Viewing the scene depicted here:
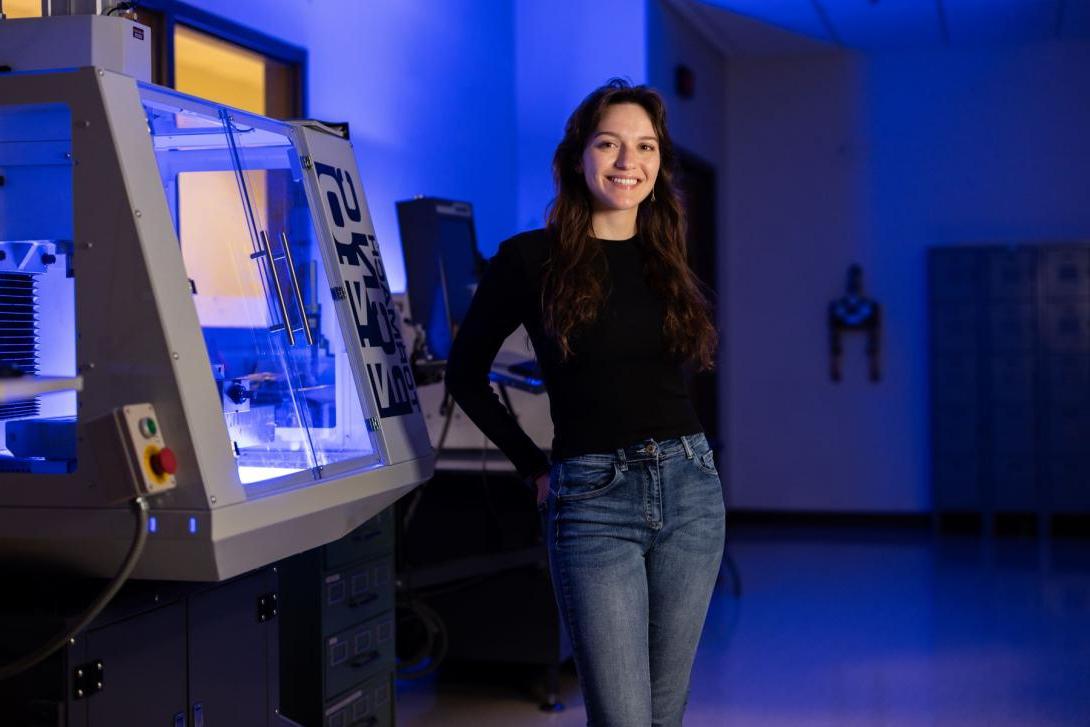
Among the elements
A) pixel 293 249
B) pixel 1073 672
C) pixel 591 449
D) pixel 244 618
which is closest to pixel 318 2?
pixel 293 249

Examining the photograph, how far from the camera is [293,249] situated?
237 centimetres

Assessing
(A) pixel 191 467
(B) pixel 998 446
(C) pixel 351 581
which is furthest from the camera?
(B) pixel 998 446

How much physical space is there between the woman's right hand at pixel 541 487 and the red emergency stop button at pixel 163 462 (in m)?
0.57

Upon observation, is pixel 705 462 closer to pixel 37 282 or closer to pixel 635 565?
pixel 635 565

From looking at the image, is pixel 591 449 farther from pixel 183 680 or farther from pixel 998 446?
pixel 998 446

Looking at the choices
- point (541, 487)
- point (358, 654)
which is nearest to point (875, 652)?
point (358, 654)

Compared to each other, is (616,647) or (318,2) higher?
(318,2)

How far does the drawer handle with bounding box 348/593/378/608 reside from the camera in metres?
2.74

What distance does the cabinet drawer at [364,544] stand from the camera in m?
2.66

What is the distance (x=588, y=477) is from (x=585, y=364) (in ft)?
0.57

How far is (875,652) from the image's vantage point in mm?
4238

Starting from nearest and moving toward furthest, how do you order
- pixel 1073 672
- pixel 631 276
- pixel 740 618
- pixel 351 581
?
pixel 631 276, pixel 351 581, pixel 1073 672, pixel 740 618

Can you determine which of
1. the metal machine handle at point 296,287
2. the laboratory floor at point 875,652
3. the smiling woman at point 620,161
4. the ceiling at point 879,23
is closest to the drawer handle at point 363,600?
the metal machine handle at point 296,287

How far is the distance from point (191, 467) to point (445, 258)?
6.27ft
